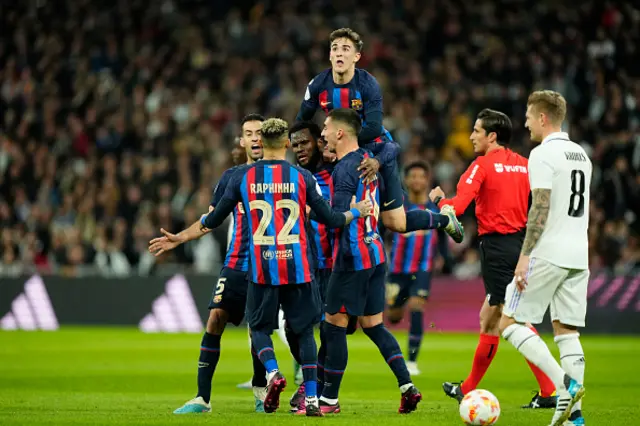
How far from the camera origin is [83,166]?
79.9ft

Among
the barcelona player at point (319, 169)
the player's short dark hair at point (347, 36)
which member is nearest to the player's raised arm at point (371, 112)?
the player's short dark hair at point (347, 36)

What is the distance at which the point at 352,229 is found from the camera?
30.2 feet

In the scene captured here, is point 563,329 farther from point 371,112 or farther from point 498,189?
point 371,112

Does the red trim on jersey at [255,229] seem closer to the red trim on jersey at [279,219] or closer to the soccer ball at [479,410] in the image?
the red trim on jersey at [279,219]

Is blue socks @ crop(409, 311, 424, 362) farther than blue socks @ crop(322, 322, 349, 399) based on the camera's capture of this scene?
Yes

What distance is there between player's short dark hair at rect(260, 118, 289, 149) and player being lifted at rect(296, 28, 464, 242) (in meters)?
1.00

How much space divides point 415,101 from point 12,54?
1000 cm

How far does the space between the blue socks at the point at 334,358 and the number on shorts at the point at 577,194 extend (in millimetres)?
2200

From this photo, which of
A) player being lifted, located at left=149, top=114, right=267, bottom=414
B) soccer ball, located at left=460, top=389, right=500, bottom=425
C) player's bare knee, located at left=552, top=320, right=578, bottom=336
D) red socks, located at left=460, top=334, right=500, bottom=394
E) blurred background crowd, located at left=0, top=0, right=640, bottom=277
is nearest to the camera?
soccer ball, located at left=460, top=389, right=500, bottom=425

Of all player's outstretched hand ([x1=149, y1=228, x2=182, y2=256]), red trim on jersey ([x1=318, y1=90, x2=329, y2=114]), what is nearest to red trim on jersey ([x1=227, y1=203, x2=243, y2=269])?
player's outstretched hand ([x1=149, y1=228, x2=182, y2=256])

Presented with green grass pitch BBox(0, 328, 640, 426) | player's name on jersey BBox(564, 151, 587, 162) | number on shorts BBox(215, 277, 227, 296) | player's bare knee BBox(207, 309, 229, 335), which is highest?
player's name on jersey BBox(564, 151, 587, 162)

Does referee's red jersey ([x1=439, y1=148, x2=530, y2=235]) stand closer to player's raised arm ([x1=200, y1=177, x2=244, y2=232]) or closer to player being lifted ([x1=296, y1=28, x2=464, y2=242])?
player being lifted ([x1=296, y1=28, x2=464, y2=242])

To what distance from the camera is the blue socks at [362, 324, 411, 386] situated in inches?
360

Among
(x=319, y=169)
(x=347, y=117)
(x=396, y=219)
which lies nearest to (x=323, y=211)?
(x=347, y=117)
